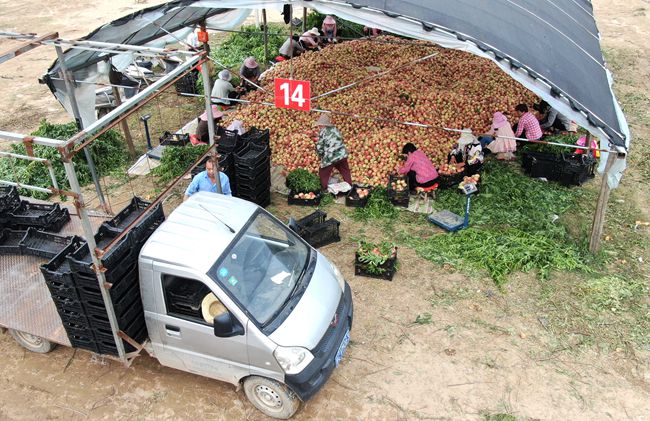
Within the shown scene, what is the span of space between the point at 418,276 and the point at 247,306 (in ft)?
11.6

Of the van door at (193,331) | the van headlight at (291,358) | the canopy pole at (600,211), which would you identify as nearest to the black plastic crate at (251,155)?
the van door at (193,331)

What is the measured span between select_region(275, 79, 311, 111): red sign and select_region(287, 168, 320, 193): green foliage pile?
→ 5.07ft

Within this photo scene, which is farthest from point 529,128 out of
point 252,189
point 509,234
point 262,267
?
point 262,267

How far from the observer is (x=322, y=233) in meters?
8.94

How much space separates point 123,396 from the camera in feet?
20.8

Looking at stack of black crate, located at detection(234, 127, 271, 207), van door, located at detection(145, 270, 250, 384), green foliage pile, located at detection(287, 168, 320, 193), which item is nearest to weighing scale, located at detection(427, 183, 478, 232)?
green foliage pile, located at detection(287, 168, 320, 193)

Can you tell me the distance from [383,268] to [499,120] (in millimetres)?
5423

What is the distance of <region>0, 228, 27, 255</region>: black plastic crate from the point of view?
24.6 ft

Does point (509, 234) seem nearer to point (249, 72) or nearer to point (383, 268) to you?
point (383, 268)

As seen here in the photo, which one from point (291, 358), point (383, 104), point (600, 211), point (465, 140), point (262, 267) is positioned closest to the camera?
point (291, 358)

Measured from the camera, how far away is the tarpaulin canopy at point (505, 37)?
781cm

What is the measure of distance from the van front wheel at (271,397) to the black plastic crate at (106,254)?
1955mm

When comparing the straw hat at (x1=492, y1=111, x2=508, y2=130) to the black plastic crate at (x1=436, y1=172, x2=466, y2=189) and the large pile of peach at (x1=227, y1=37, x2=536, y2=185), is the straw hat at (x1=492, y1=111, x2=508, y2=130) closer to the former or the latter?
the large pile of peach at (x1=227, y1=37, x2=536, y2=185)

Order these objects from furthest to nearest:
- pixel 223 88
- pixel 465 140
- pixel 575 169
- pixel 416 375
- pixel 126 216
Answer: pixel 223 88, pixel 465 140, pixel 575 169, pixel 416 375, pixel 126 216
